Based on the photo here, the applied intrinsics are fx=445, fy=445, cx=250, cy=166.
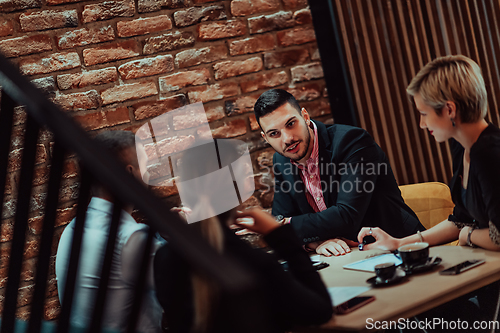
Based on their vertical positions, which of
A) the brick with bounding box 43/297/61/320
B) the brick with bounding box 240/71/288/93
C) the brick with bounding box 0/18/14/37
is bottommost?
the brick with bounding box 43/297/61/320

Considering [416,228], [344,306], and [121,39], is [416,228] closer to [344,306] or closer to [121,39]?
[344,306]

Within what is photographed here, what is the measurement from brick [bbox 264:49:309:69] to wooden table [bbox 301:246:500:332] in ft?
4.44

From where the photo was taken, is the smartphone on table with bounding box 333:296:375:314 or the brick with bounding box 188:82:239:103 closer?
the smartphone on table with bounding box 333:296:375:314

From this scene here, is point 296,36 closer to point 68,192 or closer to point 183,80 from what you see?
point 183,80

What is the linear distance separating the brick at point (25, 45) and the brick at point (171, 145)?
68cm

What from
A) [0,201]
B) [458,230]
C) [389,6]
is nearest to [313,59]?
[389,6]

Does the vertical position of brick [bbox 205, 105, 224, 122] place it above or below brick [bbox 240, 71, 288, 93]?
below

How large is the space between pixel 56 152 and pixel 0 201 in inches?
11.7

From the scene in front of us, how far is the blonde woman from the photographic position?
129 centimetres

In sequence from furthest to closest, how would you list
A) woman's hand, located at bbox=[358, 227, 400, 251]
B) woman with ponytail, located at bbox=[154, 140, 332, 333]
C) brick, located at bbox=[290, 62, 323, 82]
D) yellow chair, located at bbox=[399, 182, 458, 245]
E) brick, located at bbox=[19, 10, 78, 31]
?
1. brick, located at bbox=[290, 62, 323, 82]
2. brick, located at bbox=[19, 10, 78, 31]
3. yellow chair, located at bbox=[399, 182, 458, 245]
4. woman's hand, located at bbox=[358, 227, 400, 251]
5. woman with ponytail, located at bbox=[154, 140, 332, 333]

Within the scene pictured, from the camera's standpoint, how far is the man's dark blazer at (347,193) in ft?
6.22

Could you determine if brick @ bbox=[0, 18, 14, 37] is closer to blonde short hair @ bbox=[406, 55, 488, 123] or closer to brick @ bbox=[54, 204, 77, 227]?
brick @ bbox=[54, 204, 77, 227]

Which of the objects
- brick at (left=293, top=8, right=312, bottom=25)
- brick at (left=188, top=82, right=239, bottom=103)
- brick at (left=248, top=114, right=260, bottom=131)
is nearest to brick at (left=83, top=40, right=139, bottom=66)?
brick at (left=188, top=82, right=239, bottom=103)

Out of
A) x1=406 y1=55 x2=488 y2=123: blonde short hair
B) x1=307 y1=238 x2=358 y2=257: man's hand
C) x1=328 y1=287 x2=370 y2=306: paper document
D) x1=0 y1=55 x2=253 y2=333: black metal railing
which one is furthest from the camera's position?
x1=307 y1=238 x2=358 y2=257: man's hand
